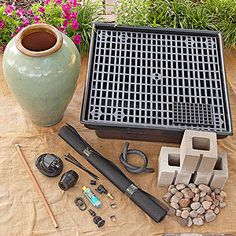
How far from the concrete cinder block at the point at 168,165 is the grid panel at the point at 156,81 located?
3.3 inches

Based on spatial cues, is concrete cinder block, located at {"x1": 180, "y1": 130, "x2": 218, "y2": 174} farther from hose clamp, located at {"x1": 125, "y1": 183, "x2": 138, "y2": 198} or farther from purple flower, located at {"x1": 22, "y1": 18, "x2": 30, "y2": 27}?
purple flower, located at {"x1": 22, "y1": 18, "x2": 30, "y2": 27}

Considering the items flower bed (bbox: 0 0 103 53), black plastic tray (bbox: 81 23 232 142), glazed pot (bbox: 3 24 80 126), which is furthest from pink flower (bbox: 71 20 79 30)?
glazed pot (bbox: 3 24 80 126)

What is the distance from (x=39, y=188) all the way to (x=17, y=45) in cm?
A: 44

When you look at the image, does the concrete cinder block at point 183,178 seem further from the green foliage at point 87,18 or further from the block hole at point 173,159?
the green foliage at point 87,18

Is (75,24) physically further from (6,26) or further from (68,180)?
(68,180)

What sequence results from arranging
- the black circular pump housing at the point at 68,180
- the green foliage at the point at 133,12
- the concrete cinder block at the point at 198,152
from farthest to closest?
1. the green foliage at the point at 133,12
2. the black circular pump housing at the point at 68,180
3. the concrete cinder block at the point at 198,152

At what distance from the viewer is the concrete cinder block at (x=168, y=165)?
1.25m

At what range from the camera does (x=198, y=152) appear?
1174 mm

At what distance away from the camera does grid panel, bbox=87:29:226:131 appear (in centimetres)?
130

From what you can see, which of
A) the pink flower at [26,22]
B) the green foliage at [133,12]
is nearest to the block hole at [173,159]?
the green foliage at [133,12]

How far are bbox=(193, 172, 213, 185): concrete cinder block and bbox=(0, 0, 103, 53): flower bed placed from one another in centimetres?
68

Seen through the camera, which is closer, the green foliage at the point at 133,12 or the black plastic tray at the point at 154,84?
the black plastic tray at the point at 154,84

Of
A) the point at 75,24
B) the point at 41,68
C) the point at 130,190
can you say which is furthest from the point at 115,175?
the point at 75,24

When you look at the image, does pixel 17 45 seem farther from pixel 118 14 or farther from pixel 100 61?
pixel 118 14
